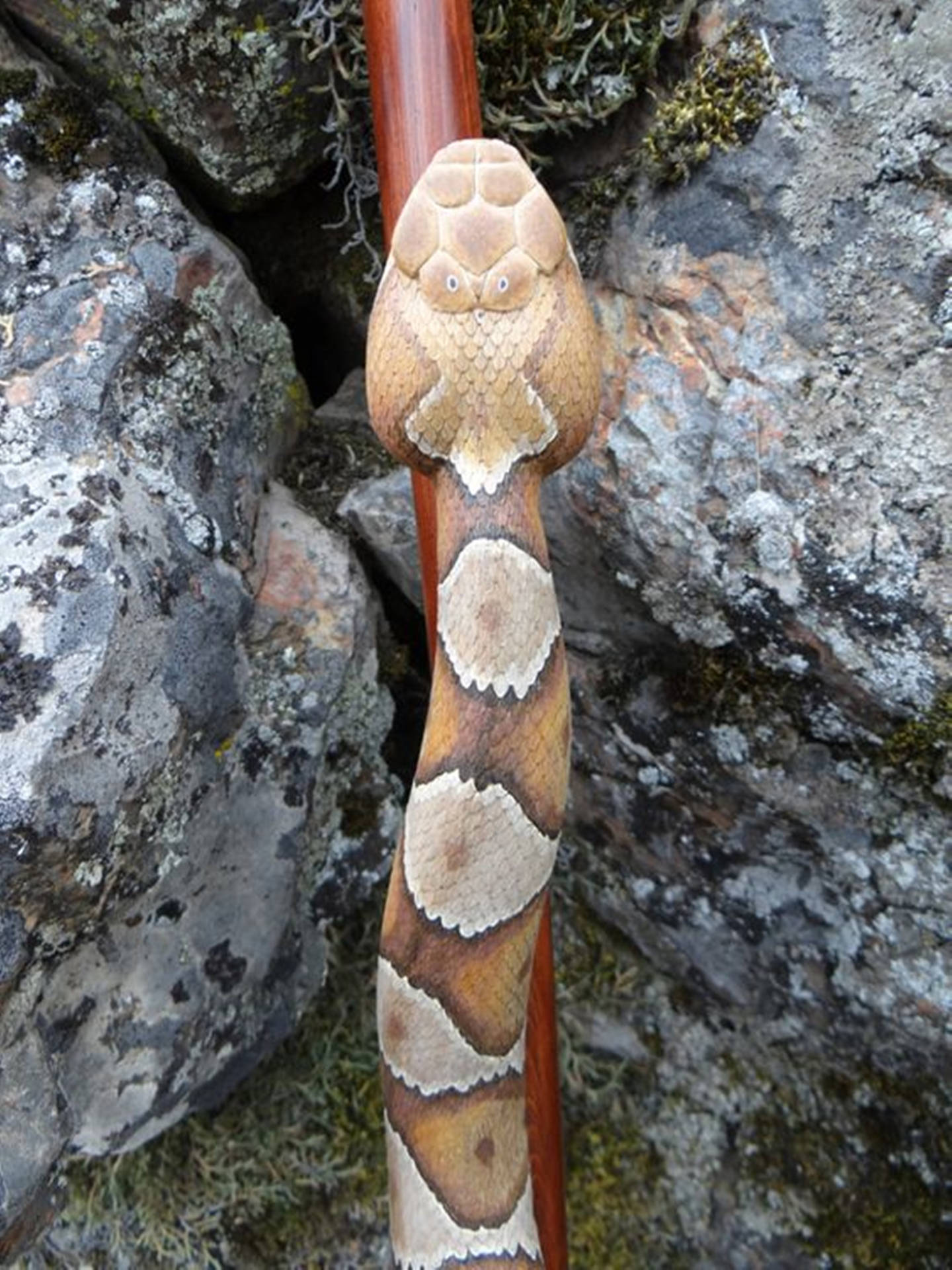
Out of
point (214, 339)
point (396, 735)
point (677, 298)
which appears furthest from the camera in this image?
point (396, 735)

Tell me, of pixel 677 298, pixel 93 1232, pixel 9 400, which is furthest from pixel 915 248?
pixel 93 1232

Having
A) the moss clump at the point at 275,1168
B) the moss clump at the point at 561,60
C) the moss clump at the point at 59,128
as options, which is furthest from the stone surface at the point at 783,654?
the moss clump at the point at 59,128

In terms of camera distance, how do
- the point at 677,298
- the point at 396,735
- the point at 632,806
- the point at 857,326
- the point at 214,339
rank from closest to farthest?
the point at 857,326
the point at 677,298
the point at 214,339
the point at 632,806
the point at 396,735

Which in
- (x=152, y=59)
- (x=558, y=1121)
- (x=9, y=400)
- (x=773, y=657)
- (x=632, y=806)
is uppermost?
(x=152, y=59)

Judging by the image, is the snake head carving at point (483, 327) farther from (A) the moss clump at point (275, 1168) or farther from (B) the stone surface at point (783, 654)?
(A) the moss clump at point (275, 1168)

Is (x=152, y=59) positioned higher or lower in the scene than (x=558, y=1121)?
higher

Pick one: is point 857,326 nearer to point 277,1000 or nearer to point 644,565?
point 644,565

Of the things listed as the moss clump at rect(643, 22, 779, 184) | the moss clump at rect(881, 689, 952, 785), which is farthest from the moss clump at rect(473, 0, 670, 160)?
the moss clump at rect(881, 689, 952, 785)

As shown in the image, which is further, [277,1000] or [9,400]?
[277,1000]
